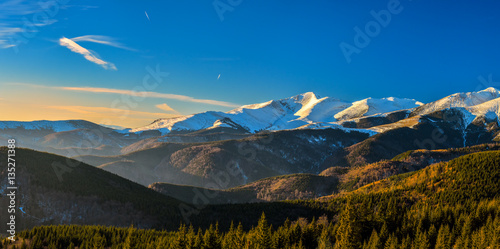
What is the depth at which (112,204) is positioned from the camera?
6373 inches

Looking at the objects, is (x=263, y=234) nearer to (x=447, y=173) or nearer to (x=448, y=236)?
(x=448, y=236)

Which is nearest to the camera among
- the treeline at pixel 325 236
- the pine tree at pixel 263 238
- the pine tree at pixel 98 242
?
the pine tree at pixel 98 242

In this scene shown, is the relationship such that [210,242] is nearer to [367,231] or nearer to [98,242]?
[98,242]

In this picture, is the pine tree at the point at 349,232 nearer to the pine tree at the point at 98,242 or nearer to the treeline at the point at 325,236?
the treeline at the point at 325,236

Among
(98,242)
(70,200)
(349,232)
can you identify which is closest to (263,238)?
(349,232)

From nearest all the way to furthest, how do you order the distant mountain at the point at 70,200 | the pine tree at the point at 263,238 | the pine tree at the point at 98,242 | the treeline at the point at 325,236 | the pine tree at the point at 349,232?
1. the pine tree at the point at 98,242
2. the treeline at the point at 325,236
3. the pine tree at the point at 263,238
4. the pine tree at the point at 349,232
5. the distant mountain at the point at 70,200

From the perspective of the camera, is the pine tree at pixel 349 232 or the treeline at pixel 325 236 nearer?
the treeline at pixel 325 236

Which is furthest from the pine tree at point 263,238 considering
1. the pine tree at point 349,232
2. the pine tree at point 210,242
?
the pine tree at point 349,232

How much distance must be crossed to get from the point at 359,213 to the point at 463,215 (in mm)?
42941

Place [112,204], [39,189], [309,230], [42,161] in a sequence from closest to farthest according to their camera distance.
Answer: [309,230] → [39,189] → [112,204] → [42,161]

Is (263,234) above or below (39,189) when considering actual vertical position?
below

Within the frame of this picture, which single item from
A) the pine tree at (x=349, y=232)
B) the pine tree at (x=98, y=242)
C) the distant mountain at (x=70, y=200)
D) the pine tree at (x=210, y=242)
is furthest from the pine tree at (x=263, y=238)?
the distant mountain at (x=70, y=200)

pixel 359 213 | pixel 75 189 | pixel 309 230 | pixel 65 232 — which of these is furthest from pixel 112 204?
pixel 359 213

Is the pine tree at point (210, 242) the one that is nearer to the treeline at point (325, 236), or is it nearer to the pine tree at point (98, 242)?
the treeline at point (325, 236)
